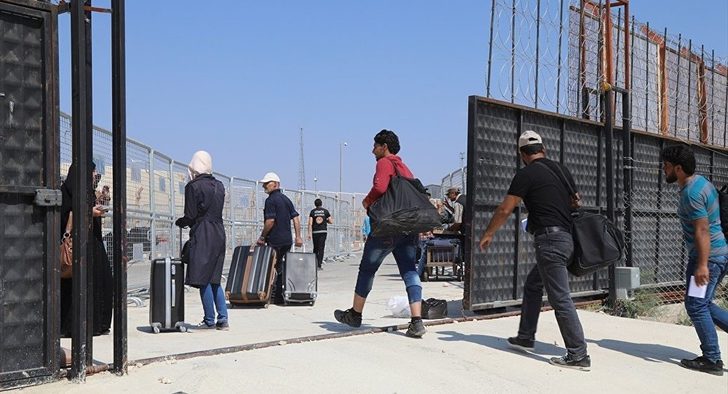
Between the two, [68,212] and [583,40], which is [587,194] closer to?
[583,40]

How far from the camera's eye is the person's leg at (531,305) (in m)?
6.21

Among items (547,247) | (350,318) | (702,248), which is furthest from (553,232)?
(350,318)

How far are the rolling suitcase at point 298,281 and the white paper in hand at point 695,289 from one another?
5.03 meters

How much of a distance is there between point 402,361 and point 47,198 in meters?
2.75

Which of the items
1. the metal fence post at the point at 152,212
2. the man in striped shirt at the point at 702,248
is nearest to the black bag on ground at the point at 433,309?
the man in striped shirt at the point at 702,248

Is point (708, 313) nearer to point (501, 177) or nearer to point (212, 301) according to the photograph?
point (501, 177)

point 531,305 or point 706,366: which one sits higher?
point 531,305

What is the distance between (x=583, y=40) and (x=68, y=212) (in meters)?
7.12

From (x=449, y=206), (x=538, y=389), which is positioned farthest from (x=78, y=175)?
(x=449, y=206)

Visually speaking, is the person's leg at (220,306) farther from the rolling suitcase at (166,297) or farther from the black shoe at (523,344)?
the black shoe at (523,344)

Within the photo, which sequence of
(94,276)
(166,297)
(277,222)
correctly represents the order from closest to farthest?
(94,276) < (166,297) < (277,222)

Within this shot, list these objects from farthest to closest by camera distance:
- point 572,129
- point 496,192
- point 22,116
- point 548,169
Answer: point 572,129, point 496,192, point 548,169, point 22,116

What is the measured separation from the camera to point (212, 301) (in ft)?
24.7

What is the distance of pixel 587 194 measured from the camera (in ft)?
30.7
